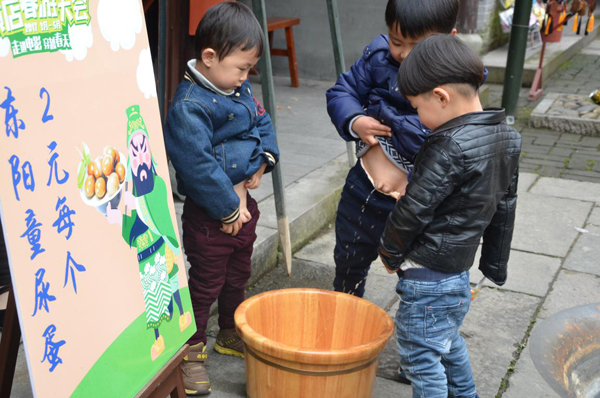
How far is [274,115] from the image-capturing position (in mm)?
3576

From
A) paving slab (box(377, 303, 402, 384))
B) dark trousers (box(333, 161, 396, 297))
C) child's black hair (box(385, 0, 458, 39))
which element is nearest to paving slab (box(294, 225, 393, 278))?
paving slab (box(377, 303, 402, 384))

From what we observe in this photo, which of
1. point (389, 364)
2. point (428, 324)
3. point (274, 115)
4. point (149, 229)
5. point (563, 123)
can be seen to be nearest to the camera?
point (149, 229)

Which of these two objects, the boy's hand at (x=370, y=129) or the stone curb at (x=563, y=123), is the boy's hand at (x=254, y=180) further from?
the stone curb at (x=563, y=123)

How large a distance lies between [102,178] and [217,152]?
0.74 m

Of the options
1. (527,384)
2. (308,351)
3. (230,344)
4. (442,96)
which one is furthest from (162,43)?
(527,384)

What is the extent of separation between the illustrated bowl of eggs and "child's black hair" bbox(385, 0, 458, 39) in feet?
3.74

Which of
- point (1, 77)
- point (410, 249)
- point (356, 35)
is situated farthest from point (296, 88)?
point (1, 77)

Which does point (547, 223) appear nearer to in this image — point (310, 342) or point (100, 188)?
point (310, 342)

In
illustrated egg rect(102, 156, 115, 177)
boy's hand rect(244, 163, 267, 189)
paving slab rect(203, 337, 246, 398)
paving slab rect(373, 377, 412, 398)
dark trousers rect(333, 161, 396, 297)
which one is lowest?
paving slab rect(373, 377, 412, 398)

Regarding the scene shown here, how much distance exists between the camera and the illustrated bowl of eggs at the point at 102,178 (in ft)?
5.58

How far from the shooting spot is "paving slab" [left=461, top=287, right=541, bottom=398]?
9.35ft

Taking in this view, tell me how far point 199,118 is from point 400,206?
76 cm

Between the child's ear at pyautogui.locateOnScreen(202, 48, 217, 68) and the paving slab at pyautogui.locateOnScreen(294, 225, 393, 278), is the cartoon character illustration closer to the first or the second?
the child's ear at pyautogui.locateOnScreen(202, 48, 217, 68)

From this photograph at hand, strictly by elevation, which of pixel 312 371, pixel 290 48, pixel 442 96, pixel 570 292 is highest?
pixel 442 96
